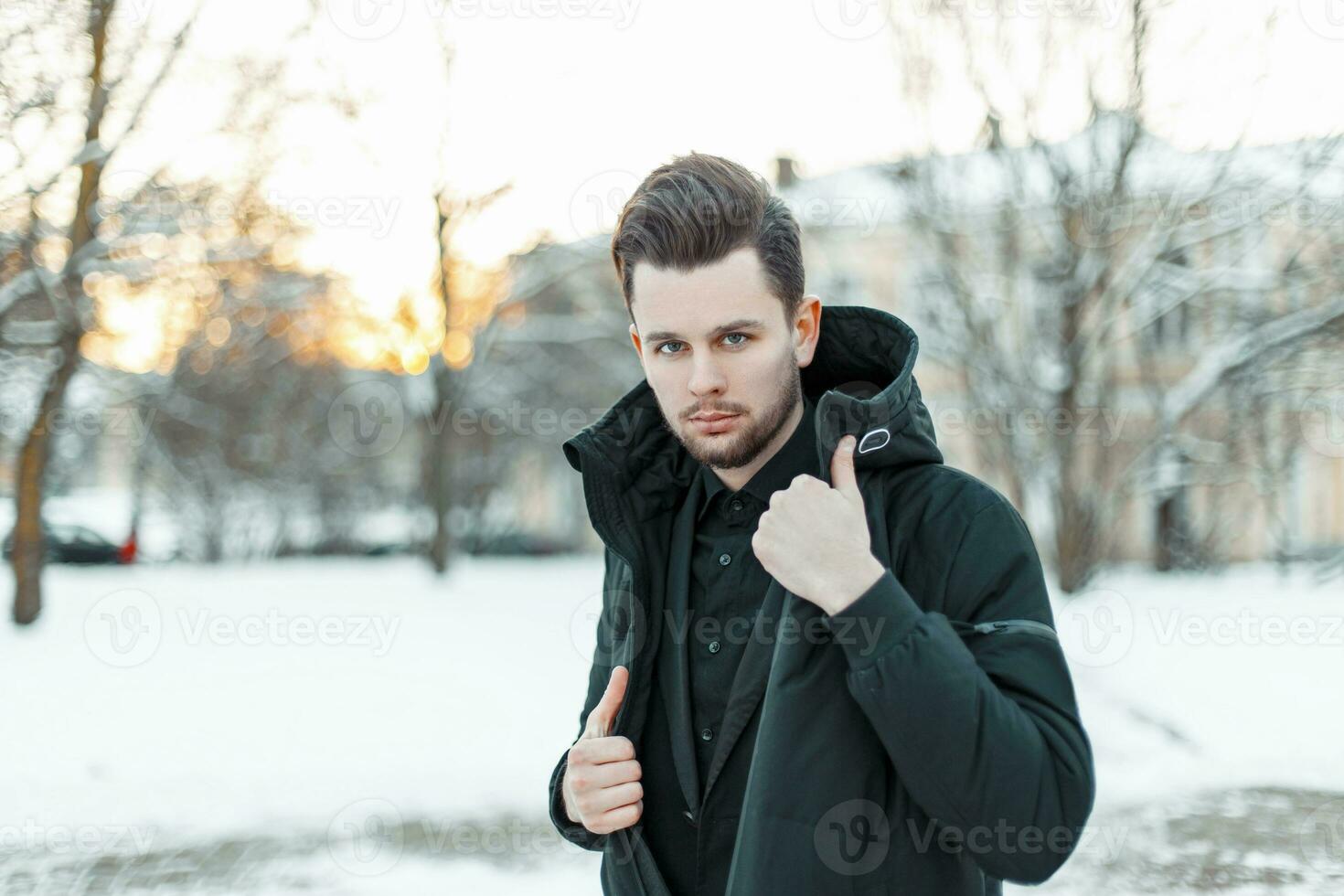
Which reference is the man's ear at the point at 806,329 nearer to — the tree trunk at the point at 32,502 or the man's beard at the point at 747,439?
the man's beard at the point at 747,439

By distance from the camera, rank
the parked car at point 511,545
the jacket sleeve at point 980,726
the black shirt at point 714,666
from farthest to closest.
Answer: the parked car at point 511,545 → the black shirt at point 714,666 → the jacket sleeve at point 980,726

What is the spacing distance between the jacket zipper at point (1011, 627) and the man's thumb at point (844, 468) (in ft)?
0.78

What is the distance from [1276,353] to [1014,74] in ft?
14.3

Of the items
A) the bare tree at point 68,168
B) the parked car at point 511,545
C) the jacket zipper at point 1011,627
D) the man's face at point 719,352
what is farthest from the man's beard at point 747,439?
the parked car at point 511,545

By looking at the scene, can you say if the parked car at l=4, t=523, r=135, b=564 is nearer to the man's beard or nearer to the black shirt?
the black shirt

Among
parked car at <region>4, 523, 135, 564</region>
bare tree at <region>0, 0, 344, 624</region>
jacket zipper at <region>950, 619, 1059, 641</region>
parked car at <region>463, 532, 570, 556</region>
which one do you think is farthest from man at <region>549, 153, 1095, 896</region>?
parked car at <region>463, 532, 570, 556</region>

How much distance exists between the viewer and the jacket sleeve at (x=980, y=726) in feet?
4.48

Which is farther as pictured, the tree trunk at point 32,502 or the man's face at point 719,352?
the tree trunk at point 32,502

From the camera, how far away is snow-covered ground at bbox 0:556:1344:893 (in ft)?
18.7

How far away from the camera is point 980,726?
4.50 ft

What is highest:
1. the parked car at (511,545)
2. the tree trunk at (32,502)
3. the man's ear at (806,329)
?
the man's ear at (806,329)

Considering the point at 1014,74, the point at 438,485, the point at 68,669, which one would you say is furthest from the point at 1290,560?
the point at 68,669

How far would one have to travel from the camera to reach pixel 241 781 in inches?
277

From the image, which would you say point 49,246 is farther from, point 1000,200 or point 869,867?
point 869,867
